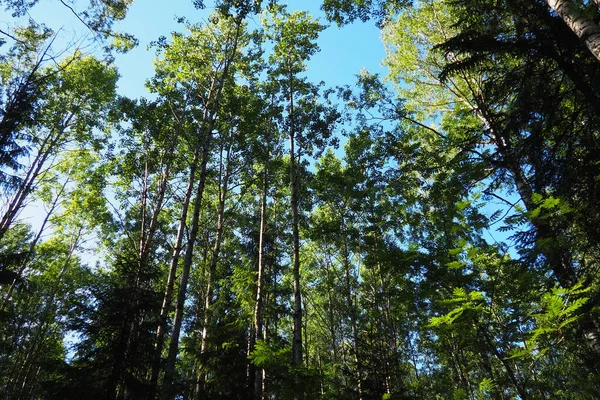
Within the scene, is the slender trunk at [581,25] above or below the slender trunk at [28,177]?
below

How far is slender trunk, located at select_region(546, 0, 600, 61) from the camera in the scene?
3.37 m

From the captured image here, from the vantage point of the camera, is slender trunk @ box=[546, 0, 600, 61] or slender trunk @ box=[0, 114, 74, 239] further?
slender trunk @ box=[0, 114, 74, 239]

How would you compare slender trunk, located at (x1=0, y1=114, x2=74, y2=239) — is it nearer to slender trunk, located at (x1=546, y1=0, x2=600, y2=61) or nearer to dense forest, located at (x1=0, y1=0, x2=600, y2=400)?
dense forest, located at (x1=0, y1=0, x2=600, y2=400)

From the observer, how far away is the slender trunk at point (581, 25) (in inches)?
133

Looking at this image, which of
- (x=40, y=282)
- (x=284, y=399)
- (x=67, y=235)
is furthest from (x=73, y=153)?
(x=284, y=399)

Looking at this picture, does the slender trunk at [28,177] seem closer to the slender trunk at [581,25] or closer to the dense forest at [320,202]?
the dense forest at [320,202]

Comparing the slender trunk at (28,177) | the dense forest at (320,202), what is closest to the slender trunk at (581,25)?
the dense forest at (320,202)

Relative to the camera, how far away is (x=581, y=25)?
139 inches

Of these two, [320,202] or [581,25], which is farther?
[320,202]

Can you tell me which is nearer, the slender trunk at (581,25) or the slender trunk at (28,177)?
the slender trunk at (581,25)

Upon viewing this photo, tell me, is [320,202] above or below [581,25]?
above

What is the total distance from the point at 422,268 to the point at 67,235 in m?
21.5

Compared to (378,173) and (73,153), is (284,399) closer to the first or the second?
(378,173)

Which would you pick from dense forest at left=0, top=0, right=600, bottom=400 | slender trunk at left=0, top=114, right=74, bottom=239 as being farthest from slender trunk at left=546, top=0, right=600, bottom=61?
slender trunk at left=0, top=114, right=74, bottom=239
